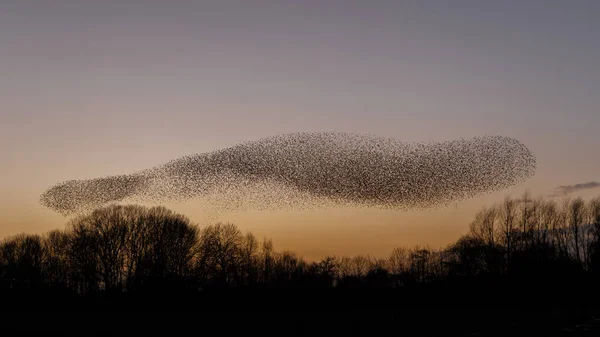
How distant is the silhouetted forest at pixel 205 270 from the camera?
89375 mm

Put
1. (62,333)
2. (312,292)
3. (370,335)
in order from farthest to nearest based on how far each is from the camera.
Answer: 1. (312,292)
2. (62,333)
3. (370,335)

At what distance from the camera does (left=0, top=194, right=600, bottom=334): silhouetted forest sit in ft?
293

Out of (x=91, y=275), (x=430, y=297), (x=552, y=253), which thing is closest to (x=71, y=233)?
(x=91, y=275)

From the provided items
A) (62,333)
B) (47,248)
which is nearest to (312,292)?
(47,248)

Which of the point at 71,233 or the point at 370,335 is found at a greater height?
the point at 71,233

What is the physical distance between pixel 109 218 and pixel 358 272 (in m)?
113

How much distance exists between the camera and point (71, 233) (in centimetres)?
10469

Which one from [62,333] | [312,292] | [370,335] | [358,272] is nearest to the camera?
[370,335]

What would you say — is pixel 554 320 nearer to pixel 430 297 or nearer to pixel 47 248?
pixel 430 297

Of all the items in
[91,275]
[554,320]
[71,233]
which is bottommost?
[554,320]

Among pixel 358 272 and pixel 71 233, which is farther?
pixel 358 272

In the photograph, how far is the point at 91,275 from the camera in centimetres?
9981

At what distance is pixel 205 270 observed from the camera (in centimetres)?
10944

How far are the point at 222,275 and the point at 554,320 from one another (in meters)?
69.9
